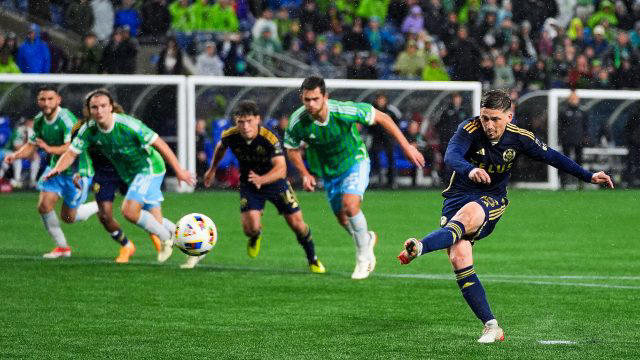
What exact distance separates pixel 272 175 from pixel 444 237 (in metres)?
4.80

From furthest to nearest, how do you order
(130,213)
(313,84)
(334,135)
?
(130,213), (334,135), (313,84)

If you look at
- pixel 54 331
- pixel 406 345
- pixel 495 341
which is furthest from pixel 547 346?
pixel 54 331

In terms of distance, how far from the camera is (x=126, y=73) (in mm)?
25938

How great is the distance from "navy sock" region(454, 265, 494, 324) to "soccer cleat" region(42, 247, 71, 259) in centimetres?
702

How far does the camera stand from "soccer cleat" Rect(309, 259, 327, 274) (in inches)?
507

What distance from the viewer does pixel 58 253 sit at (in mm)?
14336

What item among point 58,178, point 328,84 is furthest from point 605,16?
point 58,178

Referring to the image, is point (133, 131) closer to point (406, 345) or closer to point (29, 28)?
point (406, 345)

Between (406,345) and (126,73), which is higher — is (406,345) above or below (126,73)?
above

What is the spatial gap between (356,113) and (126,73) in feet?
46.7

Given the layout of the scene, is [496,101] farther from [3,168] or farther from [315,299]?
[3,168]

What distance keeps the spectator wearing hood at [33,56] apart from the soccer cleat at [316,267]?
13466 millimetres

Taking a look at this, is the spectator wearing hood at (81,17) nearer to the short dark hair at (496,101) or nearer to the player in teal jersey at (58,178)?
the player in teal jersey at (58,178)

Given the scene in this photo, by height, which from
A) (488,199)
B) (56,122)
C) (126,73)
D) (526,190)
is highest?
(488,199)
